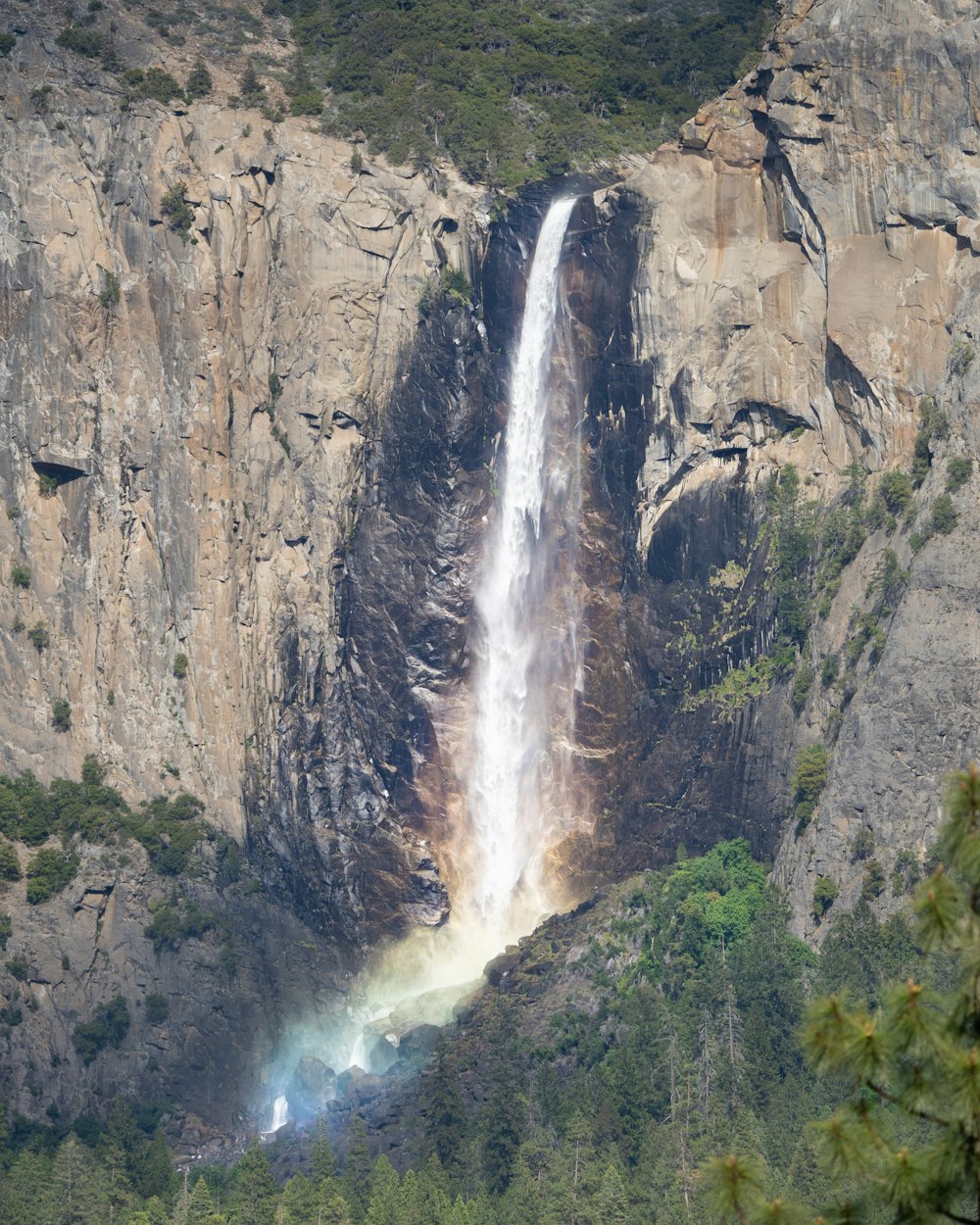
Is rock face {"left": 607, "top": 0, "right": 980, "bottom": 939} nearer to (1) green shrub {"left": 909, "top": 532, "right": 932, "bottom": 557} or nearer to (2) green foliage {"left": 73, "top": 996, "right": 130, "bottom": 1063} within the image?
(1) green shrub {"left": 909, "top": 532, "right": 932, "bottom": 557}

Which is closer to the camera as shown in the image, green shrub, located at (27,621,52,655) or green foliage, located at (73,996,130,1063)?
green foliage, located at (73,996,130,1063)

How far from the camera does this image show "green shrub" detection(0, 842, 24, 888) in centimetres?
10238

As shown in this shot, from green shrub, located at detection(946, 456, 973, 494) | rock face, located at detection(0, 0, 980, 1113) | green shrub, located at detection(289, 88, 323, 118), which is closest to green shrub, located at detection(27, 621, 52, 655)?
rock face, located at detection(0, 0, 980, 1113)

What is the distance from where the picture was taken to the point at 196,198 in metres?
112

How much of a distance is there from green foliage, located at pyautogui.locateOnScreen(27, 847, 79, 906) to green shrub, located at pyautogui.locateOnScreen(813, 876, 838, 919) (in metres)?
31.9

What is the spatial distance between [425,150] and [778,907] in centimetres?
4071

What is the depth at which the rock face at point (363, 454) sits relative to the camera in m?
99.2

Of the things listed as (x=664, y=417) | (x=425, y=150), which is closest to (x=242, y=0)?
(x=425, y=150)

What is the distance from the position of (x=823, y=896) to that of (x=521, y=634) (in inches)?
911

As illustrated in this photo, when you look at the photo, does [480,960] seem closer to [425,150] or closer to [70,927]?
[70,927]

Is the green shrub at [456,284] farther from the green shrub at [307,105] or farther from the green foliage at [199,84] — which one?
the green foliage at [199,84]

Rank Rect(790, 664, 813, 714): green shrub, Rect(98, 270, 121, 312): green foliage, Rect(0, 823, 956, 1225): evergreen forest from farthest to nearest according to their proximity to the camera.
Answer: Rect(98, 270, 121, 312): green foliage → Rect(790, 664, 813, 714): green shrub → Rect(0, 823, 956, 1225): evergreen forest

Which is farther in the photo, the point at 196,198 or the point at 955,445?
the point at 196,198

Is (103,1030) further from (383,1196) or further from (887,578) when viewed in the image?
(887,578)
